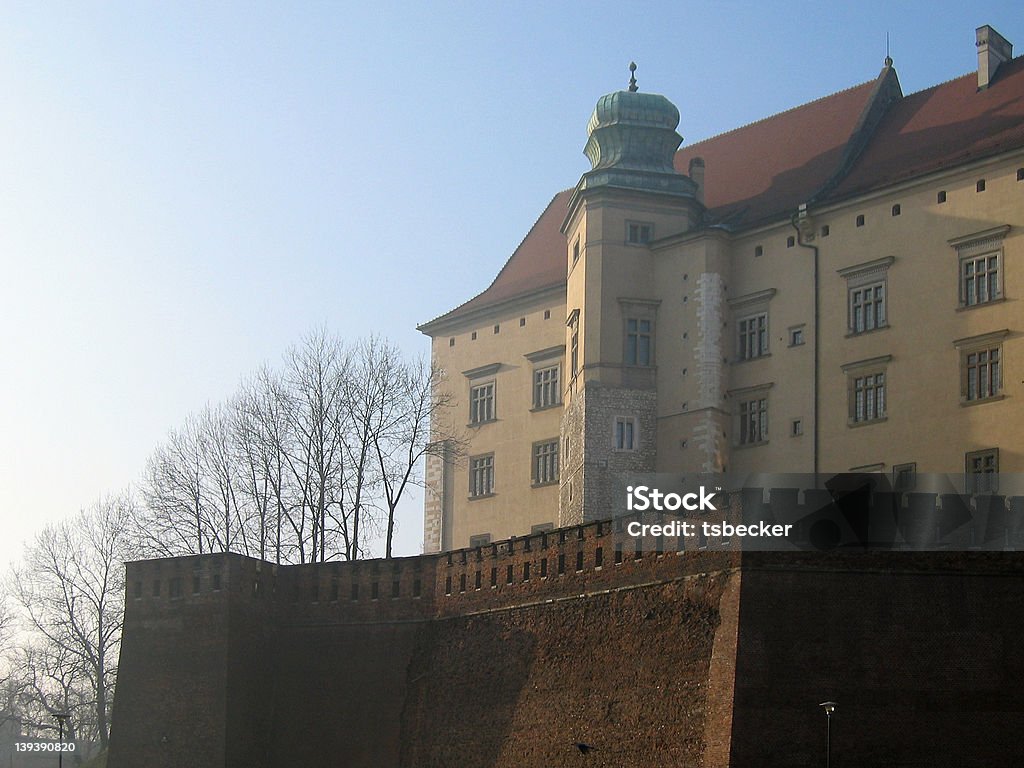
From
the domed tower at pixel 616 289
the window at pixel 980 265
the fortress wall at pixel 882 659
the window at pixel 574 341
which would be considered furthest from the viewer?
the window at pixel 574 341

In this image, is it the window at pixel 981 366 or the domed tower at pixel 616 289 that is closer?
the window at pixel 981 366

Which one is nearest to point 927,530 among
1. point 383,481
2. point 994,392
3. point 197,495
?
point 994,392

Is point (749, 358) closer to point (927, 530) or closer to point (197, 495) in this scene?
point (927, 530)

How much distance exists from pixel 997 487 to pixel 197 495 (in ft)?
81.6

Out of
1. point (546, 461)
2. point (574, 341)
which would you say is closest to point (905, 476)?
point (574, 341)

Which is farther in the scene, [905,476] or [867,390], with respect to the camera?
[867,390]

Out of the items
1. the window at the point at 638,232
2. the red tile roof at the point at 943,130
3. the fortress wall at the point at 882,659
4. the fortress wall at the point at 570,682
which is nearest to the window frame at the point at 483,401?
the window at the point at 638,232

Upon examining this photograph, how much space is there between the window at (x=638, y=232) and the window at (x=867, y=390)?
6.69 m

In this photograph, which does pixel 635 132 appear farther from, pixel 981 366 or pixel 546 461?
pixel 981 366

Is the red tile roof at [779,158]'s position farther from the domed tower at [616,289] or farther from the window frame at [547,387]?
the window frame at [547,387]

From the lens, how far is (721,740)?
30203mm

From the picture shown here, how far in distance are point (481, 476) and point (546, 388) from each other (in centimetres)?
343

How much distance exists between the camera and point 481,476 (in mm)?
51250

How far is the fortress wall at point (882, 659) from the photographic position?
97.3 feet
